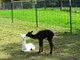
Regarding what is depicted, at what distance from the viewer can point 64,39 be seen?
504 inches

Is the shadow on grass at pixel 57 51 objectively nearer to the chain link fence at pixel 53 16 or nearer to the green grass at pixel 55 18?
the chain link fence at pixel 53 16

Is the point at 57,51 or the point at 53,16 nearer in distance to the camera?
the point at 57,51

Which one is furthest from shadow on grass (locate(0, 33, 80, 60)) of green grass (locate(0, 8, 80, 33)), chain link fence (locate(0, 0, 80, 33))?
green grass (locate(0, 8, 80, 33))

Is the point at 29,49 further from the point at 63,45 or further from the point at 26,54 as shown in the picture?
the point at 63,45

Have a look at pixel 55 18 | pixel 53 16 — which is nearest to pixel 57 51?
pixel 55 18

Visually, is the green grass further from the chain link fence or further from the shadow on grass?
the shadow on grass

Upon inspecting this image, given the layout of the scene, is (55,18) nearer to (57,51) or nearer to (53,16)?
(53,16)

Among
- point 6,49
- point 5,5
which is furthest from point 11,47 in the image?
point 5,5

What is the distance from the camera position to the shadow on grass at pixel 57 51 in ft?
31.2

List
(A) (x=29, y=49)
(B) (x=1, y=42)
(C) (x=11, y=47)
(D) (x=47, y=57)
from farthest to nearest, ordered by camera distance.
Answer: (B) (x=1, y=42) < (C) (x=11, y=47) < (A) (x=29, y=49) < (D) (x=47, y=57)

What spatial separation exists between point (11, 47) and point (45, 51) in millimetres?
1395

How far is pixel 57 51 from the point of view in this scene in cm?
1039

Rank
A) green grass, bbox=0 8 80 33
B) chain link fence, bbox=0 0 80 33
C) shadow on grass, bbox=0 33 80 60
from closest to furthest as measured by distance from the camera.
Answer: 1. shadow on grass, bbox=0 33 80 60
2. chain link fence, bbox=0 0 80 33
3. green grass, bbox=0 8 80 33

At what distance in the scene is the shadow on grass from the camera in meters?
9.52
